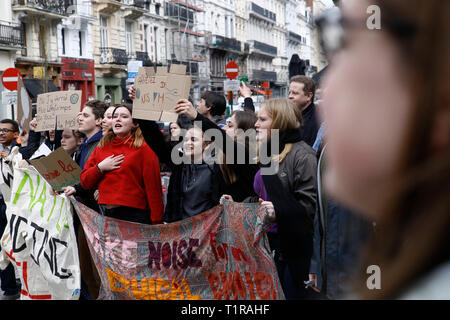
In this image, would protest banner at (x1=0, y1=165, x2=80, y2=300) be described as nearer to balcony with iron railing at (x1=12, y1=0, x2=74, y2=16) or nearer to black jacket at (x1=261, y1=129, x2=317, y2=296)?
black jacket at (x1=261, y1=129, x2=317, y2=296)

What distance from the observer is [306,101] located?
19.7 feet

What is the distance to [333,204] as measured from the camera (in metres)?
3.29

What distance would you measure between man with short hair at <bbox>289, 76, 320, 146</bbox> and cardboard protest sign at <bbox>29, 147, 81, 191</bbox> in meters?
2.17

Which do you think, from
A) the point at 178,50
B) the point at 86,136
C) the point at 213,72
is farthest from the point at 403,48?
the point at 213,72

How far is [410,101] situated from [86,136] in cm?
603

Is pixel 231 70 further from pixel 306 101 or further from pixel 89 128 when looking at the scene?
pixel 306 101

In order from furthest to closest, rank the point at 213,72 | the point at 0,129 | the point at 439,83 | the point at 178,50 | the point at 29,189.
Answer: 1. the point at 213,72
2. the point at 178,50
3. the point at 0,129
4. the point at 29,189
5. the point at 439,83

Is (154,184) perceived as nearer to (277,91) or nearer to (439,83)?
(439,83)

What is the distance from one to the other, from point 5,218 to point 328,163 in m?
6.61

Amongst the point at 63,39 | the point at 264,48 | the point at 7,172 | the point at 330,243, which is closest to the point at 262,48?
the point at 264,48

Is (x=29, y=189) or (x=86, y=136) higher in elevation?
(x=86, y=136)

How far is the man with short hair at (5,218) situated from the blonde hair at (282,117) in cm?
379

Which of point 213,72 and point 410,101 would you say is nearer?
point 410,101

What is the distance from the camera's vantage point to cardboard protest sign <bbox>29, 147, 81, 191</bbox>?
5695 millimetres
